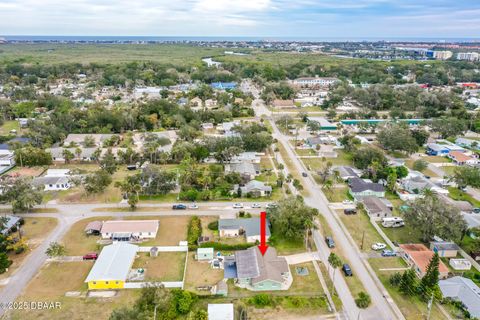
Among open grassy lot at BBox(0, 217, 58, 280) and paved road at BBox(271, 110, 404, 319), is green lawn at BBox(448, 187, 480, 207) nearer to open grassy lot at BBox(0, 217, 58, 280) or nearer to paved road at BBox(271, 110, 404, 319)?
paved road at BBox(271, 110, 404, 319)

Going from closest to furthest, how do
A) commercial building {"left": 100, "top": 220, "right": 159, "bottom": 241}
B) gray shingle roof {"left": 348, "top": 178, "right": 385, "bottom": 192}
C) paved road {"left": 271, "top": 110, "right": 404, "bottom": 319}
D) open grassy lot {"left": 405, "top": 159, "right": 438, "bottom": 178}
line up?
1. paved road {"left": 271, "top": 110, "right": 404, "bottom": 319}
2. commercial building {"left": 100, "top": 220, "right": 159, "bottom": 241}
3. gray shingle roof {"left": 348, "top": 178, "right": 385, "bottom": 192}
4. open grassy lot {"left": 405, "top": 159, "right": 438, "bottom": 178}

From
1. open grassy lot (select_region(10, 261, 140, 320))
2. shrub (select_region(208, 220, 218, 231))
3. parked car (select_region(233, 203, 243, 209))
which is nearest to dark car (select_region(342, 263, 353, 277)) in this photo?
shrub (select_region(208, 220, 218, 231))

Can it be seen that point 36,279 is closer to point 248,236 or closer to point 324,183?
point 248,236

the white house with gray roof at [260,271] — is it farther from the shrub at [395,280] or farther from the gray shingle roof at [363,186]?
the gray shingle roof at [363,186]

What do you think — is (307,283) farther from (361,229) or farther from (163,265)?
(163,265)

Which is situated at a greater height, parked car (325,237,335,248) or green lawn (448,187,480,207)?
green lawn (448,187,480,207)

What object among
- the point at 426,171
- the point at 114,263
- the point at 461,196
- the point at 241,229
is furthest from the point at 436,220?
the point at 114,263
